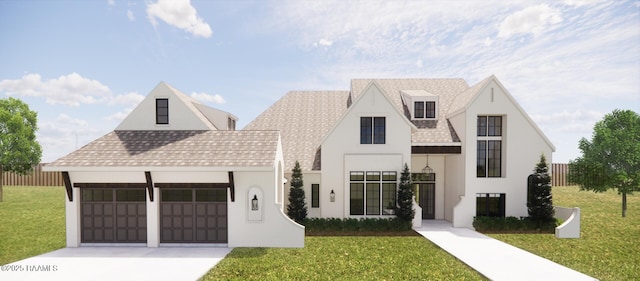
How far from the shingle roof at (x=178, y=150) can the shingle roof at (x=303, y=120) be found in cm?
452

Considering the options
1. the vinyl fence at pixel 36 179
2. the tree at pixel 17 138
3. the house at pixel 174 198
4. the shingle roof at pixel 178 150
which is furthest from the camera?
the vinyl fence at pixel 36 179

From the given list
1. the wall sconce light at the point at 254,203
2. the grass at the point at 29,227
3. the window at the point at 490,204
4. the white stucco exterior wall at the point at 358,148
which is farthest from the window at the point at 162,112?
the window at the point at 490,204

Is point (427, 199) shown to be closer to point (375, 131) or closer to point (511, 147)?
point (511, 147)

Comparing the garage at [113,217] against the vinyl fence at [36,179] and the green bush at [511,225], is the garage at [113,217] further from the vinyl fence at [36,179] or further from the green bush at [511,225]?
the vinyl fence at [36,179]

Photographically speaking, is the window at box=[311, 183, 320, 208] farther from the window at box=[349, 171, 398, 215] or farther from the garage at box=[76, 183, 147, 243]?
the garage at box=[76, 183, 147, 243]

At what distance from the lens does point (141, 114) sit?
56.0 feet

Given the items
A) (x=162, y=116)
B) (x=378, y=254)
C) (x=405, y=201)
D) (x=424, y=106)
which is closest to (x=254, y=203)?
(x=378, y=254)

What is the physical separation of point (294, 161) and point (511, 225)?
14.0 meters

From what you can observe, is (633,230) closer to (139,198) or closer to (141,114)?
(139,198)

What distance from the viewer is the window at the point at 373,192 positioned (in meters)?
19.2

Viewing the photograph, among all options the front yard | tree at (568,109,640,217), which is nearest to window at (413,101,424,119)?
the front yard

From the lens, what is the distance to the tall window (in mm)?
19938

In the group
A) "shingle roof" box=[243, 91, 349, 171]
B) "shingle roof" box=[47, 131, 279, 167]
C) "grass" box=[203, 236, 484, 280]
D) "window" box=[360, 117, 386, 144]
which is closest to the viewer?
"grass" box=[203, 236, 484, 280]

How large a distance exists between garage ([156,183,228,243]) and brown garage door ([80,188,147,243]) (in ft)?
3.64
